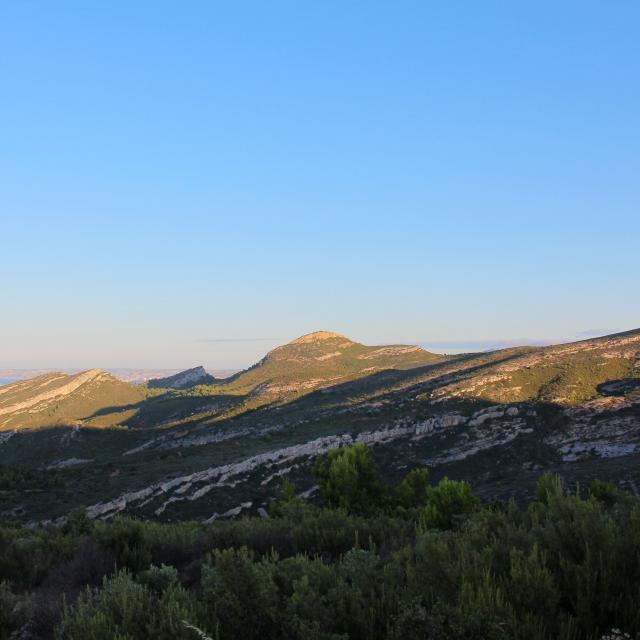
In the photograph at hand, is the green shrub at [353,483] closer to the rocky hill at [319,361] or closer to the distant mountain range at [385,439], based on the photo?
the distant mountain range at [385,439]

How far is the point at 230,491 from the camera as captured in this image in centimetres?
3744

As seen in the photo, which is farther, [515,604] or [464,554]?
[464,554]

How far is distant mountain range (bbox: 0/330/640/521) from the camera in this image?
35.6 meters

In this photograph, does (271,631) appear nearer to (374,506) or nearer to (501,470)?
(374,506)

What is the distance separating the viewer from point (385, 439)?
4456cm

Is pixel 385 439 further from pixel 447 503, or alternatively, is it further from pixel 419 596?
pixel 419 596

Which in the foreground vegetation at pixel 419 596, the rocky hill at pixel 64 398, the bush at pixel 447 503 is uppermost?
the foreground vegetation at pixel 419 596

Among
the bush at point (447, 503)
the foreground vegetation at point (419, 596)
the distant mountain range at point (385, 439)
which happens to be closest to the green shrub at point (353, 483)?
the distant mountain range at point (385, 439)

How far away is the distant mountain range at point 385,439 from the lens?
117 feet

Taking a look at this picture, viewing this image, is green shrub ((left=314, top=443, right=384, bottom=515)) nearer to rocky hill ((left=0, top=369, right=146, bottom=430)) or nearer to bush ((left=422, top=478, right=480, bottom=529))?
bush ((left=422, top=478, right=480, bottom=529))

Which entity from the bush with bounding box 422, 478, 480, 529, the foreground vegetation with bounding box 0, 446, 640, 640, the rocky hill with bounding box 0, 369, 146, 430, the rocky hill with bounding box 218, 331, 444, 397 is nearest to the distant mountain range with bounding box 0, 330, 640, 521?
the bush with bounding box 422, 478, 480, 529

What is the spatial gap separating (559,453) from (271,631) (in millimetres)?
35535

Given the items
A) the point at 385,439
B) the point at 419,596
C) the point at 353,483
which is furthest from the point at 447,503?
the point at 385,439

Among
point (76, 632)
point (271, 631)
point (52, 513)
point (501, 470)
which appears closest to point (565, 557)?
point (271, 631)
